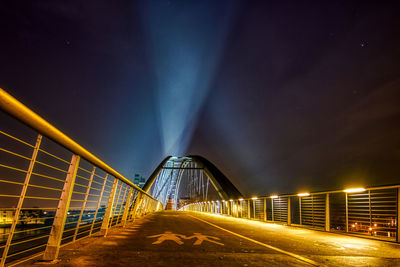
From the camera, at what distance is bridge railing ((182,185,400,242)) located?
22.2ft

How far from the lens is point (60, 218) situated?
3057 mm

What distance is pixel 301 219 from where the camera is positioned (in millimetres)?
10688

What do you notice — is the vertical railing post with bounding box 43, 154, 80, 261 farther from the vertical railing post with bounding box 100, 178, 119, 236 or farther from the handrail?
the vertical railing post with bounding box 100, 178, 119, 236

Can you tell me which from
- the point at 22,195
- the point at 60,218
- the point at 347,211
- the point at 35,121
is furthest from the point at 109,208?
the point at 347,211

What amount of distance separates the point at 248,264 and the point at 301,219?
27.6 ft

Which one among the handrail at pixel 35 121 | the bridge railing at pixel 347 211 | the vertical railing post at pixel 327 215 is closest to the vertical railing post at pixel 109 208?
the handrail at pixel 35 121

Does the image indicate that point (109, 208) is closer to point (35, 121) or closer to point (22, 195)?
point (22, 195)

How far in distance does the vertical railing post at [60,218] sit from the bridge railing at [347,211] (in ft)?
22.9

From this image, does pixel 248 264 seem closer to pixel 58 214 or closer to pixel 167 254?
pixel 167 254

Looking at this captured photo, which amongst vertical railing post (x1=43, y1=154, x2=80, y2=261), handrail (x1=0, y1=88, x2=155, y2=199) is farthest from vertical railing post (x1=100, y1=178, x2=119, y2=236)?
vertical railing post (x1=43, y1=154, x2=80, y2=261)

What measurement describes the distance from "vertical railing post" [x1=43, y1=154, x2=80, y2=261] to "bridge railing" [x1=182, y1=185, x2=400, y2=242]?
6965 mm

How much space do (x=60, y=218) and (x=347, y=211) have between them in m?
8.08

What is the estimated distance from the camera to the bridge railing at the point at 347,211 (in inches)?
267

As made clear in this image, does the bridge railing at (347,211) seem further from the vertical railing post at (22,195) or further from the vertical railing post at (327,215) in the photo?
the vertical railing post at (22,195)
